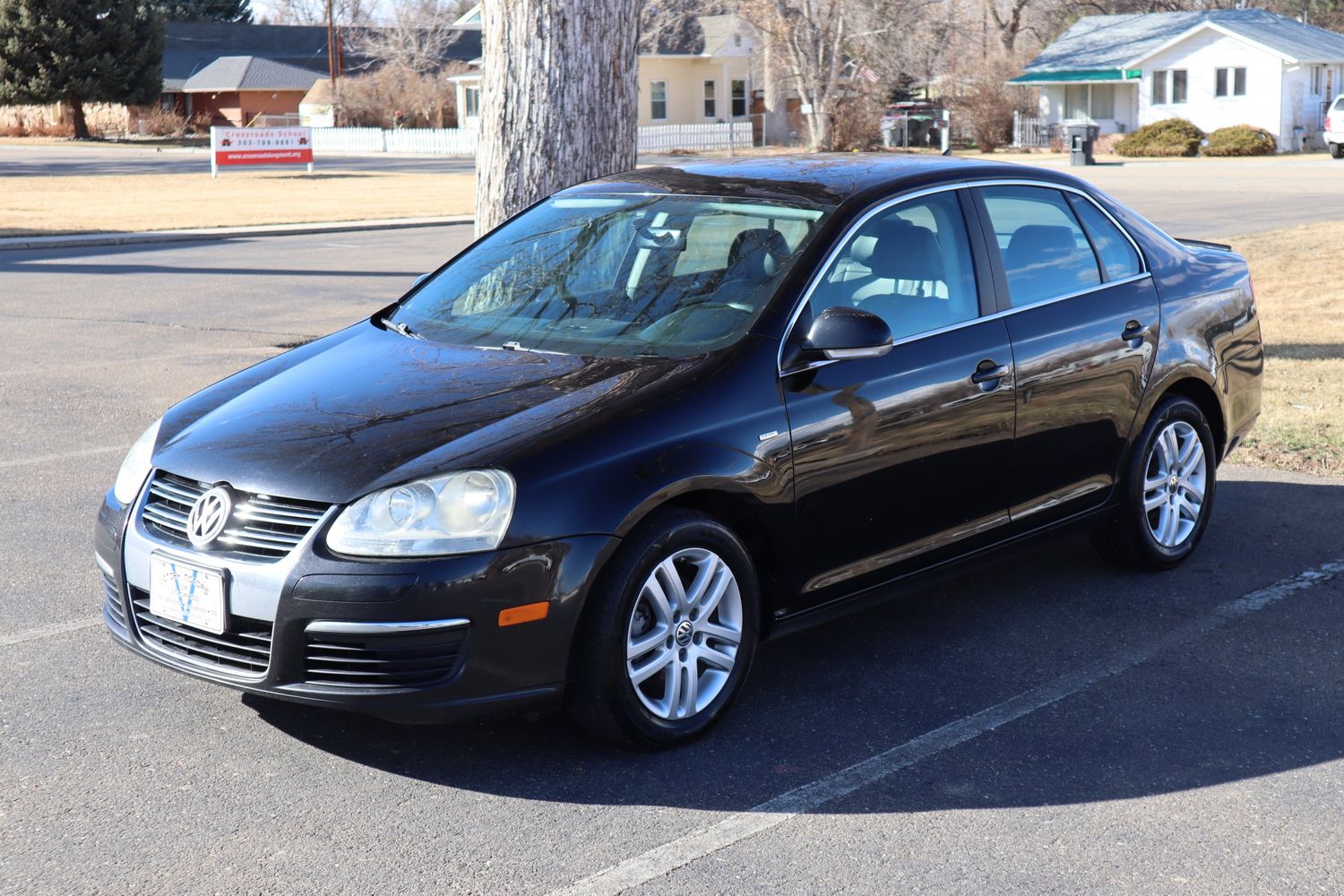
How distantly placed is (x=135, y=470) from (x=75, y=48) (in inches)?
2540

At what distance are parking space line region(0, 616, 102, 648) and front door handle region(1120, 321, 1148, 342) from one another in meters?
3.94

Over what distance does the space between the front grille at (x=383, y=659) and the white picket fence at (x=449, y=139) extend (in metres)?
55.6

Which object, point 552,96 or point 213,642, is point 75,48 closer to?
point 552,96

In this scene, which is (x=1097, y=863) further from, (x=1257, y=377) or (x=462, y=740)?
(x=1257, y=377)

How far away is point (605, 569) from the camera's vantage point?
13.1 feet

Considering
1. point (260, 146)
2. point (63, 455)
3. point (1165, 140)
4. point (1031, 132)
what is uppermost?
point (1031, 132)

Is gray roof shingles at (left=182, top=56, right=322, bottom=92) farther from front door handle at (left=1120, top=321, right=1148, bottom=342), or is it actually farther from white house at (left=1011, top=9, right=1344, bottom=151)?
front door handle at (left=1120, top=321, right=1148, bottom=342)

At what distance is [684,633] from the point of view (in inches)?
167

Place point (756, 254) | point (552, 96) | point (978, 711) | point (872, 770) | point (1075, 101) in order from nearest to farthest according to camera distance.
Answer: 1. point (872, 770)
2. point (978, 711)
3. point (756, 254)
4. point (552, 96)
5. point (1075, 101)

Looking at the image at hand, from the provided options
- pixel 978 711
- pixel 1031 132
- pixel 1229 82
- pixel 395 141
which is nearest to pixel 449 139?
pixel 395 141

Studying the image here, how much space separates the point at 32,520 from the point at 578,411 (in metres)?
3.72

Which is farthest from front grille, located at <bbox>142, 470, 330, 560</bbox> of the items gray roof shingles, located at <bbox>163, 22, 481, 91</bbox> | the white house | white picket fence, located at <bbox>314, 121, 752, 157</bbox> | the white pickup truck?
A: gray roof shingles, located at <bbox>163, 22, 481, 91</bbox>

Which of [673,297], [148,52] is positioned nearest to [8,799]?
[673,297]

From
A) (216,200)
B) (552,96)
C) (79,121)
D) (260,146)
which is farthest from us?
(79,121)
